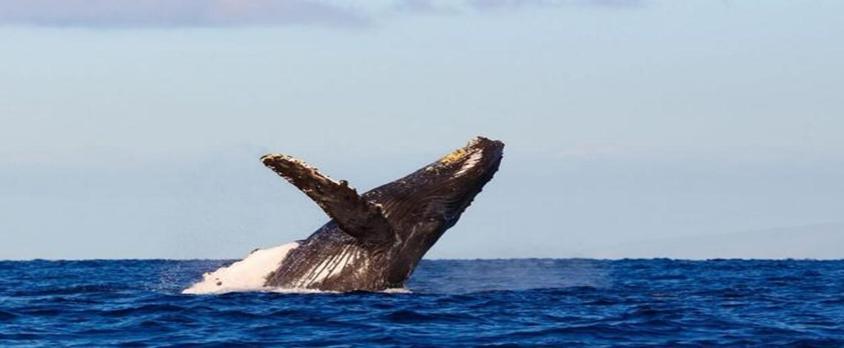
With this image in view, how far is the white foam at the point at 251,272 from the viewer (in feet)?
55.9

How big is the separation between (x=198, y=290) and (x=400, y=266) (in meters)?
2.52

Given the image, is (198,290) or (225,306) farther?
(198,290)

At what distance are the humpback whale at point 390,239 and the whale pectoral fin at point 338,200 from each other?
0.26 ft

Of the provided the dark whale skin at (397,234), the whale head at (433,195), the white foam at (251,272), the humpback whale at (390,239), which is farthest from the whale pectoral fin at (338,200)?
the white foam at (251,272)

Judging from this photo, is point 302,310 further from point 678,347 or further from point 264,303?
point 678,347

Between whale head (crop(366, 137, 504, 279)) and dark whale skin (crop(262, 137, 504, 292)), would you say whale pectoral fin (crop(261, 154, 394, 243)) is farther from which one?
whale head (crop(366, 137, 504, 279))

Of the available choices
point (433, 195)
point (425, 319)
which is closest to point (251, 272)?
point (433, 195)

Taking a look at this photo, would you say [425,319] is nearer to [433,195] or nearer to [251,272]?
[433,195]

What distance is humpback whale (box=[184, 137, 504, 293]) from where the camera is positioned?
54.2 feet

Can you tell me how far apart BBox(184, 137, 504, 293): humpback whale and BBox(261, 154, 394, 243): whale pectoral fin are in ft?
0.26

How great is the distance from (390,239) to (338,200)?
4.65ft

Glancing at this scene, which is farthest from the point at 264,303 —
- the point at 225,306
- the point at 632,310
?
the point at 632,310

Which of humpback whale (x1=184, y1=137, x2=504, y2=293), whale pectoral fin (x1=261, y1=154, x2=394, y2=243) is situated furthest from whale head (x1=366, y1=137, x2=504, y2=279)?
whale pectoral fin (x1=261, y1=154, x2=394, y2=243)

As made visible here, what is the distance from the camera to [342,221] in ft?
51.0
